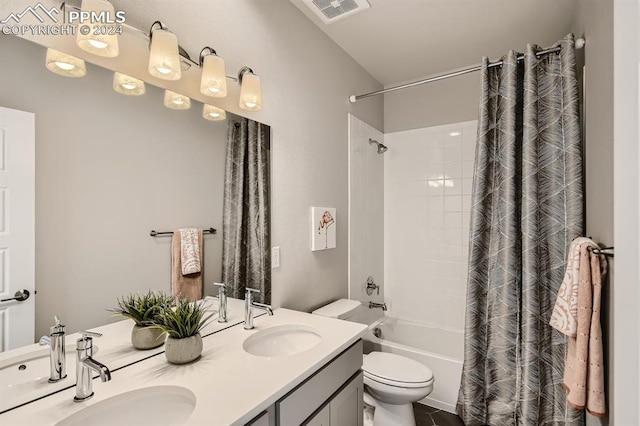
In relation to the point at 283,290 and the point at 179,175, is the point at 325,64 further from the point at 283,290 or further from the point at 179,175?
the point at 283,290

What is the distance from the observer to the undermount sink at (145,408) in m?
0.86

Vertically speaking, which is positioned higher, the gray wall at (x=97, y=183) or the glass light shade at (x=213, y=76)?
the glass light shade at (x=213, y=76)

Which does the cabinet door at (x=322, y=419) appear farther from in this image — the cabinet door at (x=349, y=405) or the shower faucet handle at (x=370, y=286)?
the shower faucet handle at (x=370, y=286)

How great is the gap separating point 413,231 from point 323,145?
4.32 feet

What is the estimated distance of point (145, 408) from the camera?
0.92 m

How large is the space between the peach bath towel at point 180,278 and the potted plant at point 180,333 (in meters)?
0.15

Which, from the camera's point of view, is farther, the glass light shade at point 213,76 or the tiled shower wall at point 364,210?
the tiled shower wall at point 364,210

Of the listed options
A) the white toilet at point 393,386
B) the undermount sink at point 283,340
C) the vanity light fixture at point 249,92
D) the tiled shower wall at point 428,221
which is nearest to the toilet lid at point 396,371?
the white toilet at point 393,386

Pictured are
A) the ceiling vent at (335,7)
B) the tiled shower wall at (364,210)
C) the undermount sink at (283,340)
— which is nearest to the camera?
the undermount sink at (283,340)

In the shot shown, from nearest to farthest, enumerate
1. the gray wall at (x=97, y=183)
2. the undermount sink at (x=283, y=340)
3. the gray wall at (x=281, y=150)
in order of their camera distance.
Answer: the gray wall at (x=97, y=183) < the gray wall at (x=281, y=150) < the undermount sink at (x=283, y=340)

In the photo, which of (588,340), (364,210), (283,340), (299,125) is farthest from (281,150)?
(588,340)

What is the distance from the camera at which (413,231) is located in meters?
2.99

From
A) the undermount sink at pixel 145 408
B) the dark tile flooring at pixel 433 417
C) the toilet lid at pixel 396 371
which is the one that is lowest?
the dark tile flooring at pixel 433 417

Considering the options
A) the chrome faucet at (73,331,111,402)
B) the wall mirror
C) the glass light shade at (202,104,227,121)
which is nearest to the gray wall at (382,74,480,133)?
the glass light shade at (202,104,227,121)
